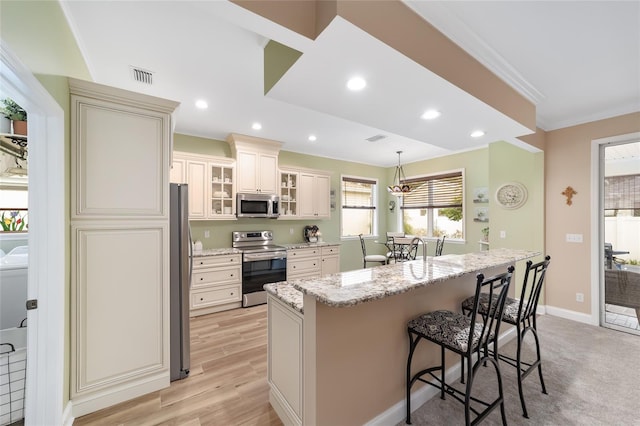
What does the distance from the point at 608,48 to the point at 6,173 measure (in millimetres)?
4699

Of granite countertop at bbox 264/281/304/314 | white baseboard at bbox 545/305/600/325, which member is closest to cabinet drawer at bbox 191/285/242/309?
granite countertop at bbox 264/281/304/314

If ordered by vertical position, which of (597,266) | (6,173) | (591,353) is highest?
(6,173)

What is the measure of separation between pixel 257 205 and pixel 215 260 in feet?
3.78

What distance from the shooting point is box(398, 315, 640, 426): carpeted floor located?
5.97ft

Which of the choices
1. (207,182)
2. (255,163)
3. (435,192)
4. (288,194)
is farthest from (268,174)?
(435,192)

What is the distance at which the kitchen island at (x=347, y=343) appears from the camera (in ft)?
4.69

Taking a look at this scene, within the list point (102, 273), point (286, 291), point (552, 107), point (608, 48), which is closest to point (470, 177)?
point (552, 107)

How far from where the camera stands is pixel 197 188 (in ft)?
13.0

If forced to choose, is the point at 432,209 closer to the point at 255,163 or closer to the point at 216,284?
the point at 255,163

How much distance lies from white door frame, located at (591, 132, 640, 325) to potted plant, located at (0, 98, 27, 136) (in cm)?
578

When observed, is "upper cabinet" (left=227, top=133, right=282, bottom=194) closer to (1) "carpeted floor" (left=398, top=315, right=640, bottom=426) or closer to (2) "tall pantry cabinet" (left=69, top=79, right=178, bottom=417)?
(2) "tall pantry cabinet" (left=69, top=79, right=178, bottom=417)

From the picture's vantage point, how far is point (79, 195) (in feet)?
5.98

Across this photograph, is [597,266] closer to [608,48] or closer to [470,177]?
[470,177]

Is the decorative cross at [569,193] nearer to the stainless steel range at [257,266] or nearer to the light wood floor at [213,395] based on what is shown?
the stainless steel range at [257,266]
